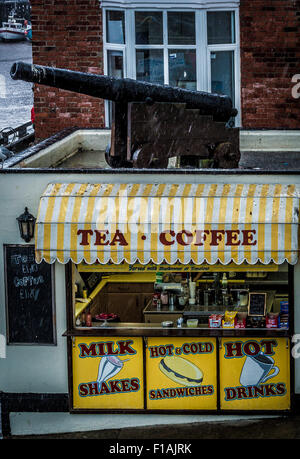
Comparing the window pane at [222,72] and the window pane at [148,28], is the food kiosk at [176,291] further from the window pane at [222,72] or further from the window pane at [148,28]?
the window pane at [148,28]

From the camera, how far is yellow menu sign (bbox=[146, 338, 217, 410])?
9898mm

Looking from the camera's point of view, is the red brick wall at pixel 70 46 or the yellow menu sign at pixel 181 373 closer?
the yellow menu sign at pixel 181 373

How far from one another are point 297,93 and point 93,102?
11.8ft

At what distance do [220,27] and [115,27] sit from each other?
183 centimetres

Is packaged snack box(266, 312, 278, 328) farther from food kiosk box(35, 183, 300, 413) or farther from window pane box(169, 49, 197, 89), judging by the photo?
window pane box(169, 49, 197, 89)

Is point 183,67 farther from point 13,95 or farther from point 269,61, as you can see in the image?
point 13,95

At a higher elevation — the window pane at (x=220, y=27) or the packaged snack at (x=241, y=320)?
the window pane at (x=220, y=27)

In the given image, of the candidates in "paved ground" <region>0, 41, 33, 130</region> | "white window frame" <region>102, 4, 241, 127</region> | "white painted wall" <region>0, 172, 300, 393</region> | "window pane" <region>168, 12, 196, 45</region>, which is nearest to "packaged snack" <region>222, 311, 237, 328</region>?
"white painted wall" <region>0, 172, 300, 393</region>

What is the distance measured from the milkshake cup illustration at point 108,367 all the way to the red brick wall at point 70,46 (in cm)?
562

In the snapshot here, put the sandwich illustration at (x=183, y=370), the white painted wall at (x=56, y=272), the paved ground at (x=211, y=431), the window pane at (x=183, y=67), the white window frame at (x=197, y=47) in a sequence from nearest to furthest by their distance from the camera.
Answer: the paved ground at (x=211, y=431) → the white painted wall at (x=56, y=272) → the sandwich illustration at (x=183, y=370) → the white window frame at (x=197, y=47) → the window pane at (x=183, y=67)

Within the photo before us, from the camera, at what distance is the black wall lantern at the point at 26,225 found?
975cm

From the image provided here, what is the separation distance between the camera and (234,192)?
373 inches

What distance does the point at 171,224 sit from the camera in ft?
30.6

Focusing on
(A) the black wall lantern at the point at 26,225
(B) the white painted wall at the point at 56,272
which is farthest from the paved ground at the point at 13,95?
(A) the black wall lantern at the point at 26,225
